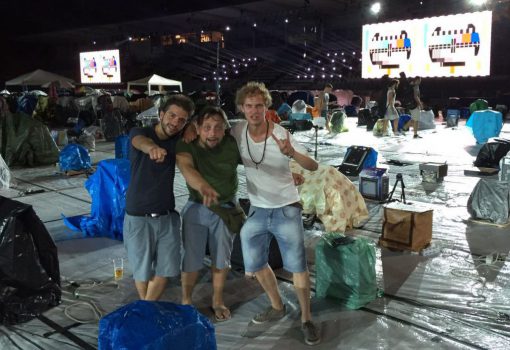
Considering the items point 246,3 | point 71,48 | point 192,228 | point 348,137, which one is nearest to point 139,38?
point 71,48

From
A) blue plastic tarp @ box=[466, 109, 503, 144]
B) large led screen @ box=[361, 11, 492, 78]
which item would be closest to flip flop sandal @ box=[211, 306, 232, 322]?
blue plastic tarp @ box=[466, 109, 503, 144]

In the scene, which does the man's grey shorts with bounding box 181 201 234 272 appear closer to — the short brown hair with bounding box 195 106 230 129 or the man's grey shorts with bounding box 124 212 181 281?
the man's grey shorts with bounding box 124 212 181 281

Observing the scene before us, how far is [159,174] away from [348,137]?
11.9m

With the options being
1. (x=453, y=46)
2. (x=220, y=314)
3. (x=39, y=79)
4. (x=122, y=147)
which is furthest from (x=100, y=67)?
(x=220, y=314)

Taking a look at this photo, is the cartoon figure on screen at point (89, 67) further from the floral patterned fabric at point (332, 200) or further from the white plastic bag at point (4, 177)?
the floral patterned fabric at point (332, 200)

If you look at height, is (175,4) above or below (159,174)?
above

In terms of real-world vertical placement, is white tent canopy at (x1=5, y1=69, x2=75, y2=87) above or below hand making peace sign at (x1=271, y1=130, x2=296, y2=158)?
above

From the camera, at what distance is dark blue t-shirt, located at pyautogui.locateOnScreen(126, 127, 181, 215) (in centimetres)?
314

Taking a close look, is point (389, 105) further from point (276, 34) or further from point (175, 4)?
point (276, 34)

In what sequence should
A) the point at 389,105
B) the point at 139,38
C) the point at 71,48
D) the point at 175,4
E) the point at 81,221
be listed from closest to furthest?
the point at 81,221
the point at 389,105
the point at 175,4
the point at 139,38
the point at 71,48

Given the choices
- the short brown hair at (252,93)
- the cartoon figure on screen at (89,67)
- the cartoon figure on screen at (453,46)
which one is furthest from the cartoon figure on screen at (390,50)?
the cartoon figure on screen at (89,67)

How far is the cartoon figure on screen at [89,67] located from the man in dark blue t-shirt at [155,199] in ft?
117

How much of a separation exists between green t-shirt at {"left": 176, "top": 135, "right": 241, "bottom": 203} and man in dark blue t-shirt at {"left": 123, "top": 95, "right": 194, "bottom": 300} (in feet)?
0.44

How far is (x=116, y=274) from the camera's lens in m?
4.34
